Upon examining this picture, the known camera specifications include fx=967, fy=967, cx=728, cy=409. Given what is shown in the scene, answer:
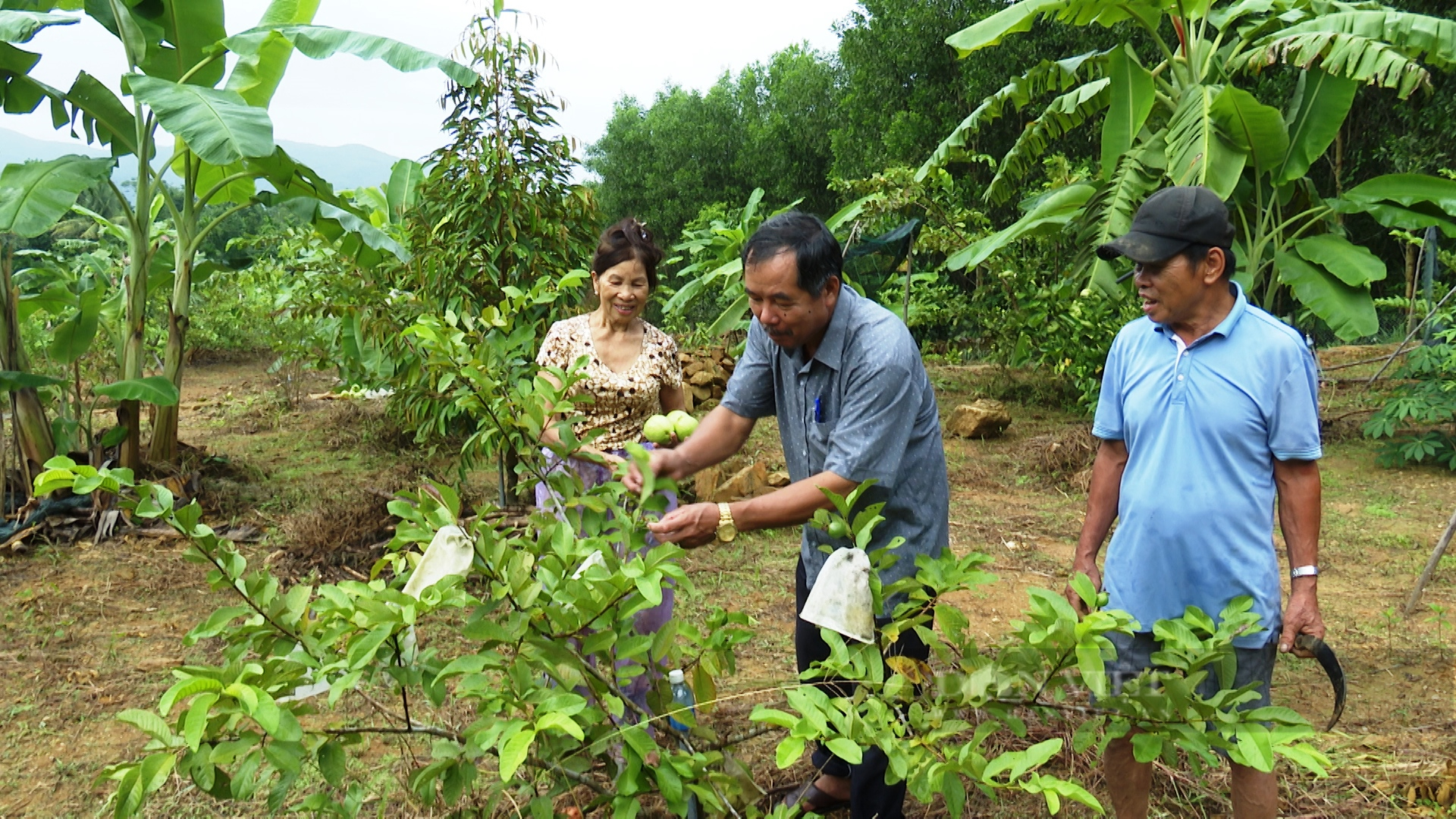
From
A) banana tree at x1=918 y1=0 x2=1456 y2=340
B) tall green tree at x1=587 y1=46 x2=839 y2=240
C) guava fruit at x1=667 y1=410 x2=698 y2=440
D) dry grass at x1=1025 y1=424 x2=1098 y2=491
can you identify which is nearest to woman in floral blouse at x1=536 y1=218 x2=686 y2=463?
guava fruit at x1=667 y1=410 x2=698 y2=440

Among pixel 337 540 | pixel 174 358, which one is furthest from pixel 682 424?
pixel 174 358

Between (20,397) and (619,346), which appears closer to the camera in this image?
(619,346)

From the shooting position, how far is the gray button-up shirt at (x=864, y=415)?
2.21m

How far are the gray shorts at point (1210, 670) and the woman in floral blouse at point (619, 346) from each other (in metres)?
1.59

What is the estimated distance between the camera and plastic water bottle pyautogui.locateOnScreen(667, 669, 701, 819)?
80.7 inches

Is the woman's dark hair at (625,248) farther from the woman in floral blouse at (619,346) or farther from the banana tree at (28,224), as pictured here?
the banana tree at (28,224)

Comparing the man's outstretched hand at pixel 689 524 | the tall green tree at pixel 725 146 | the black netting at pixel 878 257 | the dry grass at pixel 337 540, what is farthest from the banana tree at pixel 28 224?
the tall green tree at pixel 725 146

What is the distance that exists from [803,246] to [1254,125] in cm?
442

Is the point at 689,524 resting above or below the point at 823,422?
below

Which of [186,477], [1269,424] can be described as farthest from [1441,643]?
[186,477]

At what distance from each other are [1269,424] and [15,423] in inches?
260

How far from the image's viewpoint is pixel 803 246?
7.00ft

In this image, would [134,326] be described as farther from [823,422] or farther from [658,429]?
[823,422]

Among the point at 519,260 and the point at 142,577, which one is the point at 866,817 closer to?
the point at 519,260
